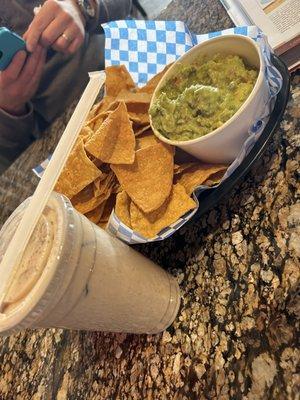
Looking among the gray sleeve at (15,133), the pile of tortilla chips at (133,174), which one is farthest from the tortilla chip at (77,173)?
the gray sleeve at (15,133)

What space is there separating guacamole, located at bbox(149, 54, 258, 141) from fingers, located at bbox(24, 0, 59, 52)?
3.30 ft

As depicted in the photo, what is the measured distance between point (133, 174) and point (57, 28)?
1.12 meters

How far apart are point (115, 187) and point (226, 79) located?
352mm

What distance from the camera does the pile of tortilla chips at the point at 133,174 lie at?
0.86 metres

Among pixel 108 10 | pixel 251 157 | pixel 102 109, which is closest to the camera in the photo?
pixel 251 157

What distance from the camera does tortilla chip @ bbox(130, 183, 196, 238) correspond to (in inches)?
33.0

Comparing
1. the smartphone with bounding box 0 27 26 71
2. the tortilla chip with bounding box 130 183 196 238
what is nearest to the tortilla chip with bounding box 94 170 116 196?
the tortilla chip with bounding box 130 183 196 238

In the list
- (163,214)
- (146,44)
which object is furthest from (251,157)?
(146,44)

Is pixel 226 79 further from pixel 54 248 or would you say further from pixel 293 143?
pixel 54 248

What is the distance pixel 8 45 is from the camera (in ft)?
5.27

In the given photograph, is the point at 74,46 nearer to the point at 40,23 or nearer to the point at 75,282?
the point at 40,23

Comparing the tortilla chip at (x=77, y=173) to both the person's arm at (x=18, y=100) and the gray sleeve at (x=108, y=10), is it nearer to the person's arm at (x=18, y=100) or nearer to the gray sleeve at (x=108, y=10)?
the person's arm at (x=18, y=100)

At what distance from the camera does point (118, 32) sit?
1.22 metres

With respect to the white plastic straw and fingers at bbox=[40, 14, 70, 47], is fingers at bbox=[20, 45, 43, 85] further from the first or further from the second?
the white plastic straw
